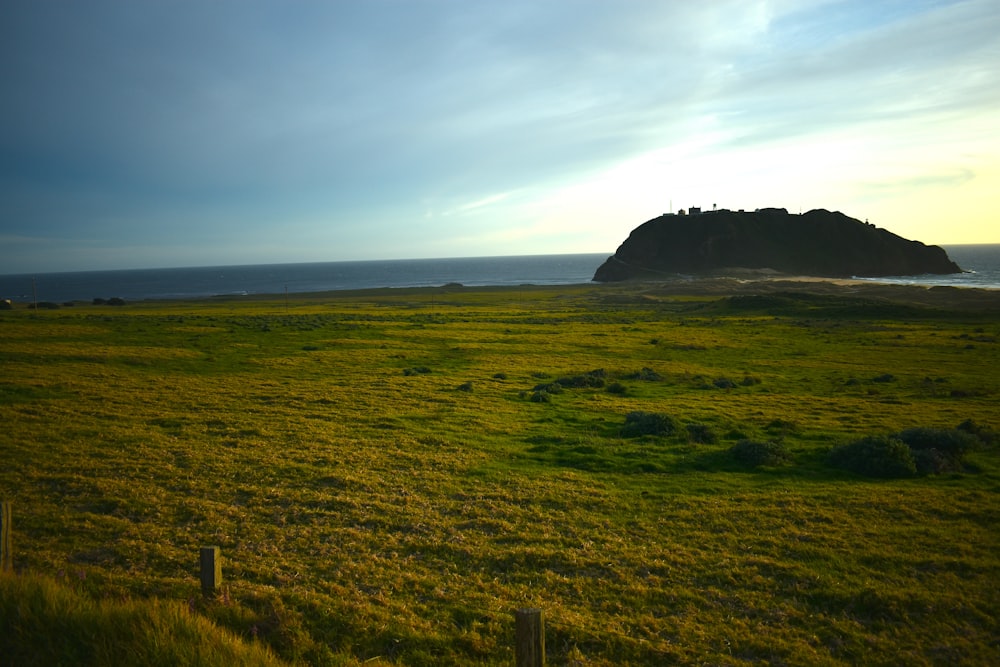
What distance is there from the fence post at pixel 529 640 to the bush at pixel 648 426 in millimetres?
14987

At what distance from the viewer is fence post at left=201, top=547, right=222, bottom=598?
27.6 ft

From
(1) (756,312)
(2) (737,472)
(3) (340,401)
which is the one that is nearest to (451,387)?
(3) (340,401)

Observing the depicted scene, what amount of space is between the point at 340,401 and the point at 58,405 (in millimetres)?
11320

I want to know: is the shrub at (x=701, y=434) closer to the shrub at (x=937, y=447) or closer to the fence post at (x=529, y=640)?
the shrub at (x=937, y=447)

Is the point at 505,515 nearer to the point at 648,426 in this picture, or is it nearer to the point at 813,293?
the point at 648,426

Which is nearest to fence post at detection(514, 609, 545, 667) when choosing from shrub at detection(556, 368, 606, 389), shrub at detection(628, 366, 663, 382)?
shrub at detection(556, 368, 606, 389)

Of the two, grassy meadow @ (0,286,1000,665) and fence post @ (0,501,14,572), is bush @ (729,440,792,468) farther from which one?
fence post @ (0,501,14,572)

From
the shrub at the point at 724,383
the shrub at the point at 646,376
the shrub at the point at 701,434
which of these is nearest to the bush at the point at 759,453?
the shrub at the point at 701,434

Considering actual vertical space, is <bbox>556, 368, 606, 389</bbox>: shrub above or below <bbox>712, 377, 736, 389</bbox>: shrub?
above

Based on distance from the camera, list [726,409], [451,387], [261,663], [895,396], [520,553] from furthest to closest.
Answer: [451,387], [895,396], [726,409], [520,553], [261,663]

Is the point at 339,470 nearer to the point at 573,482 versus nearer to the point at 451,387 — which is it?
the point at 573,482

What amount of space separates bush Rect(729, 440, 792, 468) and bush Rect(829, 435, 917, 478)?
4.71ft

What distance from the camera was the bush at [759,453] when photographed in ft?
56.4

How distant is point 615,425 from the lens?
22234 millimetres
